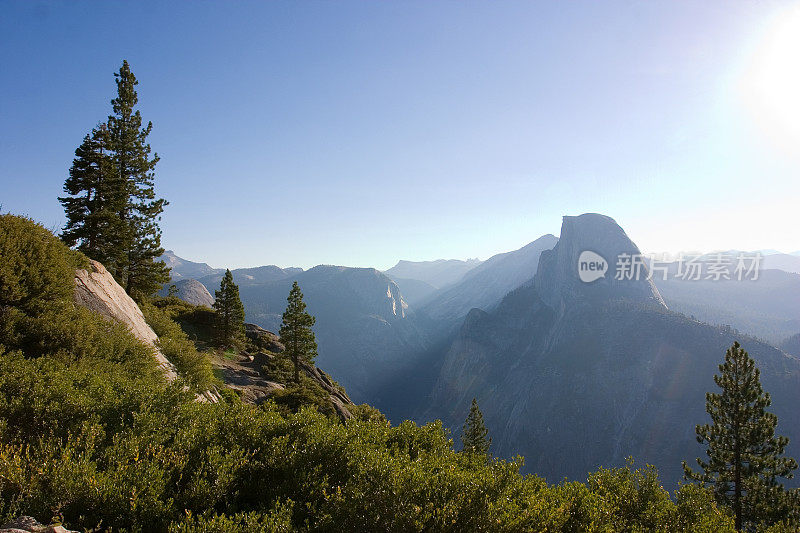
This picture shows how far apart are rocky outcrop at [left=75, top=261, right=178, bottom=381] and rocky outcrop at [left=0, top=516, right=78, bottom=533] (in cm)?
1371

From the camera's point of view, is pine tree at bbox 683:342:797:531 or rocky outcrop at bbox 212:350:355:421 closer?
pine tree at bbox 683:342:797:531

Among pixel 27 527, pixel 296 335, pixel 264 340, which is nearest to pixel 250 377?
pixel 296 335

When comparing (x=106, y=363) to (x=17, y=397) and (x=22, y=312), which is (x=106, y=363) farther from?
Result: (x=17, y=397)

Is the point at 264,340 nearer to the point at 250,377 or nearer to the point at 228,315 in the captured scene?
the point at 228,315

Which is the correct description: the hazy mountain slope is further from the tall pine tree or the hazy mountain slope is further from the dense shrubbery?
the tall pine tree

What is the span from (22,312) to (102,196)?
17.9 metres

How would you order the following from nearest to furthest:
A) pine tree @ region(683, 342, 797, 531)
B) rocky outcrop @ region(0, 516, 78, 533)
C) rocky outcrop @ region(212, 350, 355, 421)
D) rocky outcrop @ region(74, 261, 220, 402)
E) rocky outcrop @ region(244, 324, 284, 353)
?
rocky outcrop @ region(0, 516, 78, 533)
rocky outcrop @ region(74, 261, 220, 402)
pine tree @ region(683, 342, 797, 531)
rocky outcrop @ region(212, 350, 355, 421)
rocky outcrop @ region(244, 324, 284, 353)

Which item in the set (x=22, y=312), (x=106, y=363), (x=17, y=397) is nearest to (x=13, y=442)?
(x=17, y=397)

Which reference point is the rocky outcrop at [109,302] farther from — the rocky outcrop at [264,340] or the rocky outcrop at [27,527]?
the rocky outcrop at [264,340]

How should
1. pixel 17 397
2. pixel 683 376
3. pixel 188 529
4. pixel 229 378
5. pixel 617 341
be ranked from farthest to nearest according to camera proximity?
pixel 617 341
pixel 683 376
pixel 229 378
pixel 17 397
pixel 188 529

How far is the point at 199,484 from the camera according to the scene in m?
7.05

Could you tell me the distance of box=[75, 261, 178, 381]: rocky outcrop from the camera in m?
18.1

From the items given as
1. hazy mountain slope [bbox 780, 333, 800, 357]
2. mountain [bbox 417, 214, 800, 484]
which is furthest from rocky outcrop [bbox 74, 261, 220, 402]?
hazy mountain slope [bbox 780, 333, 800, 357]

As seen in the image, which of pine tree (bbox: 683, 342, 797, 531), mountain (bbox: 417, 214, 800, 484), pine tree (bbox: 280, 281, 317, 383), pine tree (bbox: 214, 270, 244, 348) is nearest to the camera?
pine tree (bbox: 683, 342, 797, 531)
